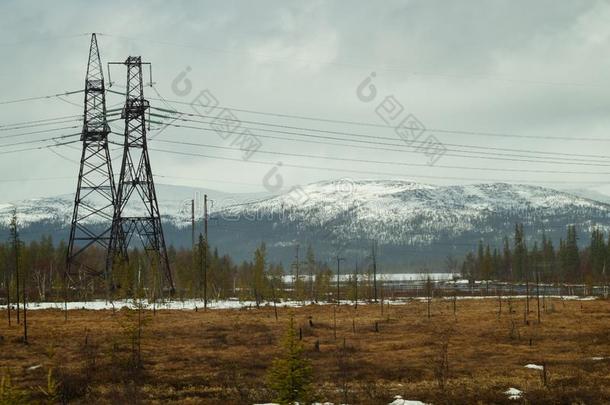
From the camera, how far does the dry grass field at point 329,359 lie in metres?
23.7

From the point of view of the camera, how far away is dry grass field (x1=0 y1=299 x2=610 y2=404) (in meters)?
23.7

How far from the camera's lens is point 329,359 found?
33219 millimetres

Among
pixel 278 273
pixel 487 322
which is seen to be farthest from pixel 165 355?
pixel 278 273

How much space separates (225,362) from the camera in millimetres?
32281

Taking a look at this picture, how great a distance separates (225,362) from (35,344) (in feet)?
48.4

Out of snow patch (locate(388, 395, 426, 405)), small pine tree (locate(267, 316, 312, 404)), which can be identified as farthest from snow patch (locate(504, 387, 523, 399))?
small pine tree (locate(267, 316, 312, 404))

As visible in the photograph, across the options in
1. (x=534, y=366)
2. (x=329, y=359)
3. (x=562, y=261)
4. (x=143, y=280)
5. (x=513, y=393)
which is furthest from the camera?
(x=562, y=261)

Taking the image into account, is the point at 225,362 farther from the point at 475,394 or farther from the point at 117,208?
the point at 117,208

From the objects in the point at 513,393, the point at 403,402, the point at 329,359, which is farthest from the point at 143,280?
the point at 513,393

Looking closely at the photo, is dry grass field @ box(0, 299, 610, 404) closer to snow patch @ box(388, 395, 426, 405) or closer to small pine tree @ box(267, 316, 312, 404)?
snow patch @ box(388, 395, 426, 405)

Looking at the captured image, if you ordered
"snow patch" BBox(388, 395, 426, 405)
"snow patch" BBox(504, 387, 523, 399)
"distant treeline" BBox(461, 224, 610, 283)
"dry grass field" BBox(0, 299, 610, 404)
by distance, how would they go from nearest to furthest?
"snow patch" BBox(388, 395, 426, 405)
"snow patch" BBox(504, 387, 523, 399)
"dry grass field" BBox(0, 299, 610, 404)
"distant treeline" BBox(461, 224, 610, 283)

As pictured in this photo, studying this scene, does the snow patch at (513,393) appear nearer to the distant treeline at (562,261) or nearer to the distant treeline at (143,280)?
the distant treeline at (143,280)

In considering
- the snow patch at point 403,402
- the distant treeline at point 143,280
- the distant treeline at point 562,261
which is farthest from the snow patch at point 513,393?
the distant treeline at point 562,261

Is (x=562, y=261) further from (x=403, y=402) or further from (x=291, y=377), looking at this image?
(x=291, y=377)
